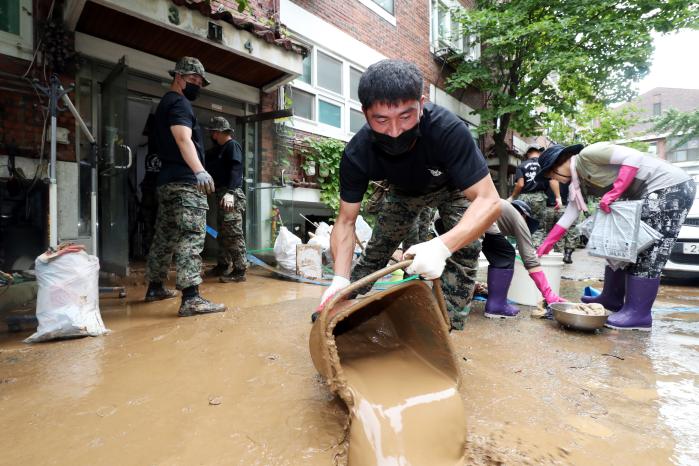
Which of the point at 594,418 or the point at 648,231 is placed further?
the point at 648,231

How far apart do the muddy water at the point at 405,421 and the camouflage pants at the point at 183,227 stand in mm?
1874

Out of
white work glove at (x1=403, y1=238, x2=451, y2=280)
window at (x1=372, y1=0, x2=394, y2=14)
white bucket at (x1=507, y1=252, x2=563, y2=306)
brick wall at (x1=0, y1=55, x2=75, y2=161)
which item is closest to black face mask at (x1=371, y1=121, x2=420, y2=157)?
white work glove at (x1=403, y1=238, x2=451, y2=280)

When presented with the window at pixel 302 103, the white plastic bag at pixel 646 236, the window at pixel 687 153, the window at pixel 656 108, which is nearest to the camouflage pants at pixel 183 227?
the white plastic bag at pixel 646 236

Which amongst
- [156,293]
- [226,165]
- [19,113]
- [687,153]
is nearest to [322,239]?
[226,165]

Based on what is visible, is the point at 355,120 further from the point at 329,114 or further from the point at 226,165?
the point at 226,165

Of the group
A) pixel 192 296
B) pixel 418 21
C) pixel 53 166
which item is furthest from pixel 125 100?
pixel 418 21

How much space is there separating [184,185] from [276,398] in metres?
2.05

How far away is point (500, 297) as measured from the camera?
11.1 feet

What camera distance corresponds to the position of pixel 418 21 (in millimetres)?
9469

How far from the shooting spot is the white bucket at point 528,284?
11.9 ft

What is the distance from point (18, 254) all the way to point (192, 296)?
2117mm

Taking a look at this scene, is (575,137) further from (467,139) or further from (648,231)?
(467,139)

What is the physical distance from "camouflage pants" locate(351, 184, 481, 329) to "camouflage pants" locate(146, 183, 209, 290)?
4.44ft

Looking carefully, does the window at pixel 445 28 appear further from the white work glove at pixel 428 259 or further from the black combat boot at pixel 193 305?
the white work glove at pixel 428 259
